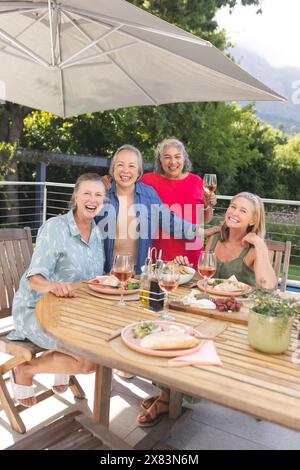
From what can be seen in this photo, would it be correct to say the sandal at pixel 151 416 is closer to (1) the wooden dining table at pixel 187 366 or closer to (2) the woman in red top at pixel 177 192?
(1) the wooden dining table at pixel 187 366

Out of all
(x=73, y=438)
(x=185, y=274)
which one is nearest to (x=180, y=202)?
(x=185, y=274)

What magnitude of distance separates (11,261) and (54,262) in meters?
0.58

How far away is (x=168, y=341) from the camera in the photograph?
Answer: 139 cm

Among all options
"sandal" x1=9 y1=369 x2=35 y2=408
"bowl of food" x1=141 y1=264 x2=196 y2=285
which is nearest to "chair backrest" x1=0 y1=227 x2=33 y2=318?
"sandal" x1=9 y1=369 x2=35 y2=408

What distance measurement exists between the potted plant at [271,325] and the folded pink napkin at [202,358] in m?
0.16

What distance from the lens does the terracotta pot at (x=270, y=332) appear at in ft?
4.67

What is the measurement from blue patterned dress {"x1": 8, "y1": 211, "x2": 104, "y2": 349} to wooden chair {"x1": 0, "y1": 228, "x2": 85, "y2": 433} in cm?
8

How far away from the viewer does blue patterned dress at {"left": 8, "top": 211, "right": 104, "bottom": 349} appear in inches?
84.4

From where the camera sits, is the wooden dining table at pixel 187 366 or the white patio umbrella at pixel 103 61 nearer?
the wooden dining table at pixel 187 366

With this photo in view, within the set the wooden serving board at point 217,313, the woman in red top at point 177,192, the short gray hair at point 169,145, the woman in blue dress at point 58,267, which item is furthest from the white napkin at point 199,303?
the short gray hair at point 169,145

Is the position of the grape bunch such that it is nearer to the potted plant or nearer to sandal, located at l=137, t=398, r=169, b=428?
the potted plant

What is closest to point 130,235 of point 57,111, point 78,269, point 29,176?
point 78,269

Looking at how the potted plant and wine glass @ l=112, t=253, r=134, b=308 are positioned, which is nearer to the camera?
the potted plant

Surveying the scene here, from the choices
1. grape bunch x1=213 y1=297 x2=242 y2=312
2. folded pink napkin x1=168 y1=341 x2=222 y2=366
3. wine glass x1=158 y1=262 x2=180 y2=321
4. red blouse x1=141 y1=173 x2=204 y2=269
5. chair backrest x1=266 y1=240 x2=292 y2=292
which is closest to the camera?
folded pink napkin x1=168 y1=341 x2=222 y2=366
